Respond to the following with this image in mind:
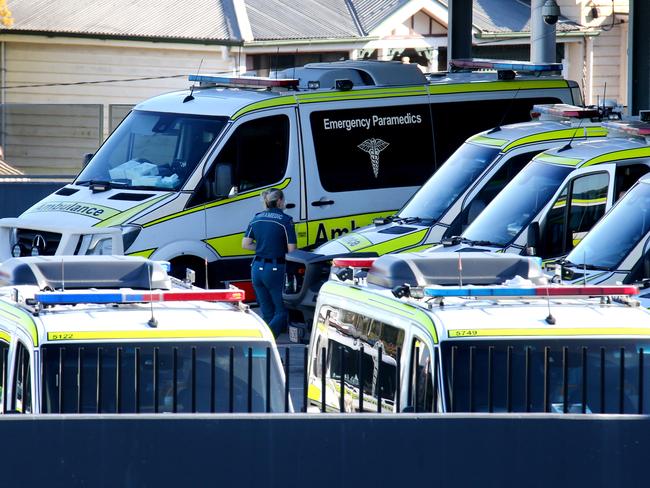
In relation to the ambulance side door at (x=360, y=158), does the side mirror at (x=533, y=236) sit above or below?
below

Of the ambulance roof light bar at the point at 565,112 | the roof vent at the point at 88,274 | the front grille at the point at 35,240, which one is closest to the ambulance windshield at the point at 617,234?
the ambulance roof light bar at the point at 565,112

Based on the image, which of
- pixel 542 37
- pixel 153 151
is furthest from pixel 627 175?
pixel 542 37

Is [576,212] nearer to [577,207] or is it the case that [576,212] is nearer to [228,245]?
[577,207]

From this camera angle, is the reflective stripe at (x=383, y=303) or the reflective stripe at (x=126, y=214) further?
the reflective stripe at (x=126, y=214)

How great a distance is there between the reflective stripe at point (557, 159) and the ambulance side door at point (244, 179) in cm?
332

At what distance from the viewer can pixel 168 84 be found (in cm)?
3334

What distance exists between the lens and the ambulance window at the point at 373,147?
53.3ft

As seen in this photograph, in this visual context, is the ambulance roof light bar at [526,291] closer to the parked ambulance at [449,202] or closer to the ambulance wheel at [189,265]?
the parked ambulance at [449,202]

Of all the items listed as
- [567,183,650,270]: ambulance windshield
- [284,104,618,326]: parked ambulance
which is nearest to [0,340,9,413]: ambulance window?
[567,183,650,270]: ambulance windshield

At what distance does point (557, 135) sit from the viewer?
1462 centimetres

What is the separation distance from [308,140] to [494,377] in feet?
28.5

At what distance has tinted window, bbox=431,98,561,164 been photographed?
1681 centimetres

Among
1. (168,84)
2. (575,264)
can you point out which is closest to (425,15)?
(168,84)

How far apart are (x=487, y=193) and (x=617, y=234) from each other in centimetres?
283
